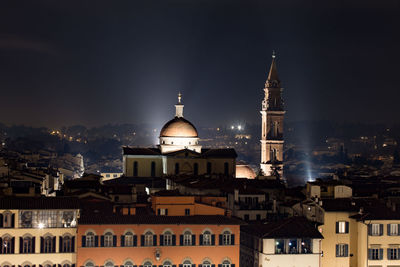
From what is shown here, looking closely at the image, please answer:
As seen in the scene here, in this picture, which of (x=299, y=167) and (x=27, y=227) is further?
(x=299, y=167)

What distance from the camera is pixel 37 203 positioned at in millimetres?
42625

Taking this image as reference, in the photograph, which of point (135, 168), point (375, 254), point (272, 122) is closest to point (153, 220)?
point (375, 254)

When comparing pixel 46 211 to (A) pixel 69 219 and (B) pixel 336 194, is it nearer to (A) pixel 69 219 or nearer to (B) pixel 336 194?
(A) pixel 69 219

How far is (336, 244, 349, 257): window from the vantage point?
44.6 metres

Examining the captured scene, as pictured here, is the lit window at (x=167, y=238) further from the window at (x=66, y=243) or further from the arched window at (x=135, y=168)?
the arched window at (x=135, y=168)

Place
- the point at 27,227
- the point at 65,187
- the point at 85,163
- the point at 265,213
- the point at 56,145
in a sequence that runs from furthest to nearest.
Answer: the point at 56,145
the point at 85,163
the point at 65,187
the point at 265,213
the point at 27,227

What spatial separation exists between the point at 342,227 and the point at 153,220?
785 centimetres

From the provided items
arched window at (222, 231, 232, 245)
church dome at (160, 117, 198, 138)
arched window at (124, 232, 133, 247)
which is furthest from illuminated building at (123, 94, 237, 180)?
arched window at (124, 232, 133, 247)

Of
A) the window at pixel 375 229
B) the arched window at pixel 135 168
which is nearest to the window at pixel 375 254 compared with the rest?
the window at pixel 375 229

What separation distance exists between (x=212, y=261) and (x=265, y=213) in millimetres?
8431

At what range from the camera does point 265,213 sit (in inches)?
1988

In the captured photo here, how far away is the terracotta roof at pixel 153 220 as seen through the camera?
42000mm

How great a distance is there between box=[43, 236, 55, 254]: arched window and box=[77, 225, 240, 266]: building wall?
106cm

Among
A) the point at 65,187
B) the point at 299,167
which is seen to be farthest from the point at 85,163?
the point at 65,187
